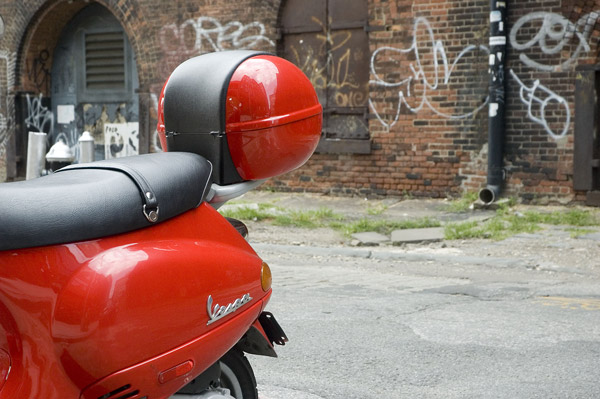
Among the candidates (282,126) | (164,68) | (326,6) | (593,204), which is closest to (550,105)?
(593,204)

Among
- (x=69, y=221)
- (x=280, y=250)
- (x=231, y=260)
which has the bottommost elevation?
(x=280, y=250)

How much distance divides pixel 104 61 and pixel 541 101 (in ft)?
28.4

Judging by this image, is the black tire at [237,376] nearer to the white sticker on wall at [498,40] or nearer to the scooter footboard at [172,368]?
the scooter footboard at [172,368]

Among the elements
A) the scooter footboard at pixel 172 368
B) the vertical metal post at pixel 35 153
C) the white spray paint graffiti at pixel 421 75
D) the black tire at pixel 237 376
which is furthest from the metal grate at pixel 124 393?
the white spray paint graffiti at pixel 421 75

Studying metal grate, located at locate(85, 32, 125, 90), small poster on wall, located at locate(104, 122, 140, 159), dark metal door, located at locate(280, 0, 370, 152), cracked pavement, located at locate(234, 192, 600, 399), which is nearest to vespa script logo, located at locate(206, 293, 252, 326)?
cracked pavement, located at locate(234, 192, 600, 399)

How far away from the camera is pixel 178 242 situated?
270cm

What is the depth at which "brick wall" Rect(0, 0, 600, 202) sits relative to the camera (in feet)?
36.7

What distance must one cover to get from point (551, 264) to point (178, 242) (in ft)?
19.4

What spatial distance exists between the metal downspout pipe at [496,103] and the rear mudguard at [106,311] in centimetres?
904

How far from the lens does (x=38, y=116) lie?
55.9 feet

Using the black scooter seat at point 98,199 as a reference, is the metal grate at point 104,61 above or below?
above

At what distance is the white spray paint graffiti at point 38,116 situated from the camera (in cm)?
1698

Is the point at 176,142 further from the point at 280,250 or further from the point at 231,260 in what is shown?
the point at 280,250

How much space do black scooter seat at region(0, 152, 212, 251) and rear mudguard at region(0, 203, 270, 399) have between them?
0.13ft
